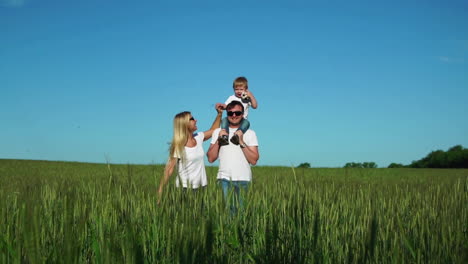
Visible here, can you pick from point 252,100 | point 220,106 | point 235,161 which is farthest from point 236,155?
point 252,100

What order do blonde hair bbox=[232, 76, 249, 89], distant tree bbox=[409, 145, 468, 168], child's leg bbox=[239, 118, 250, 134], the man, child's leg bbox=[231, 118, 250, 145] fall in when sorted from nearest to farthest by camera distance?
child's leg bbox=[231, 118, 250, 145]
the man
child's leg bbox=[239, 118, 250, 134]
blonde hair bbox=[232, 76, 249, 89]
distant tree bbox=[409, 145, 468, 168]

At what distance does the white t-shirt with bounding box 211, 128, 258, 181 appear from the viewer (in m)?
5.41

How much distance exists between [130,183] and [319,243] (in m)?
Result: 1.82

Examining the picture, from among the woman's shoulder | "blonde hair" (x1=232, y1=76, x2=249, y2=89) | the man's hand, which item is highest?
"blonde hair" (x1=232, y1=76, x2=249, y2=89)

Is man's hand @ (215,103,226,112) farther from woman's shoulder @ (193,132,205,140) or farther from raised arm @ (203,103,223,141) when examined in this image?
woman's shoulder @ (193,132,205,140)

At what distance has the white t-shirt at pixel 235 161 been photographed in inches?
213

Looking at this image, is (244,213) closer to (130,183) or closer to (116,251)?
(130,183)

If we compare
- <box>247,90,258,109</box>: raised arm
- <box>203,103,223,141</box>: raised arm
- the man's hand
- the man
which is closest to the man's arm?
the man

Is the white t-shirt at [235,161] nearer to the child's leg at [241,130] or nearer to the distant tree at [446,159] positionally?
the child's leg at [241,130]

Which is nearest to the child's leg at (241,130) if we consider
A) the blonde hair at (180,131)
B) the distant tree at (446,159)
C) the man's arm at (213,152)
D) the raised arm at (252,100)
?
the man's arm at (213,152)

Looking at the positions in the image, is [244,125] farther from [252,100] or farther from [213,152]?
[252,100]

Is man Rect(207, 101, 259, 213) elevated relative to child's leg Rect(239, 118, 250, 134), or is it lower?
lower

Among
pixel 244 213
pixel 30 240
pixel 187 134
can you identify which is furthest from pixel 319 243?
pixel 187 134

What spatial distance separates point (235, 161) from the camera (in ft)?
17.8
